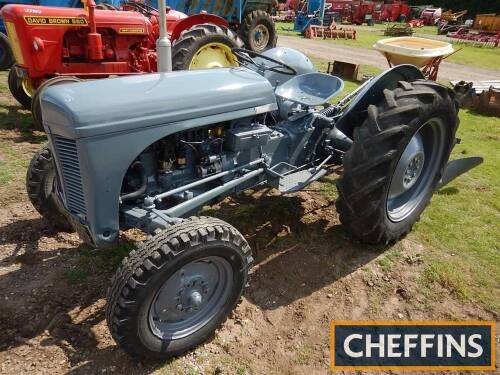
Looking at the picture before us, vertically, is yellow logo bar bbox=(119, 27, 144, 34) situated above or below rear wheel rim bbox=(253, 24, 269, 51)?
above

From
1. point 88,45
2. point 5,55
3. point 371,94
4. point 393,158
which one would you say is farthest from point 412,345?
point 5,55

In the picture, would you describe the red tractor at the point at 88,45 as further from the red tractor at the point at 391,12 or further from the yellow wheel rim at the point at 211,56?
the red tractor at the point at 391,12

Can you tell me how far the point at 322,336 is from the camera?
267 cm

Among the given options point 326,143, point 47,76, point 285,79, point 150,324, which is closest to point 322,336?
point 150,324

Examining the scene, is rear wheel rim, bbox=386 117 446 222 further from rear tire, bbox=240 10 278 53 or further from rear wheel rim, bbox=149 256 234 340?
rear tire, bbox=240 10 278 53

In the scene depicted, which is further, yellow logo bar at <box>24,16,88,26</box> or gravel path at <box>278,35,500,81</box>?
gravel path at <box>278,35,500,81</box>

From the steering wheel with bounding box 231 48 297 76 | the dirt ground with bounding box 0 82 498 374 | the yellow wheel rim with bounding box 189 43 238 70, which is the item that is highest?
the steering wheel with bounding box 231 48 297 76

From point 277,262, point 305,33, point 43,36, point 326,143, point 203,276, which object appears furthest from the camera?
point 305,33

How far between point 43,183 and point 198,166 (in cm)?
122

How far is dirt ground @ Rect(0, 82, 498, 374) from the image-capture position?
242 cm

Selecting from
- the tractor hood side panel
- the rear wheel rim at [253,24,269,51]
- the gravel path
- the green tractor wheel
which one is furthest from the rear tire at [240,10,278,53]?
the tractor hood side panel

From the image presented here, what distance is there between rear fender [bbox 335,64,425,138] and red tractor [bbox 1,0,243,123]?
8.76ft

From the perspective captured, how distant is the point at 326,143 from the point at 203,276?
180 cm

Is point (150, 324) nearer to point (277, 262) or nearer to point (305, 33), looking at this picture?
point (277, 262)
